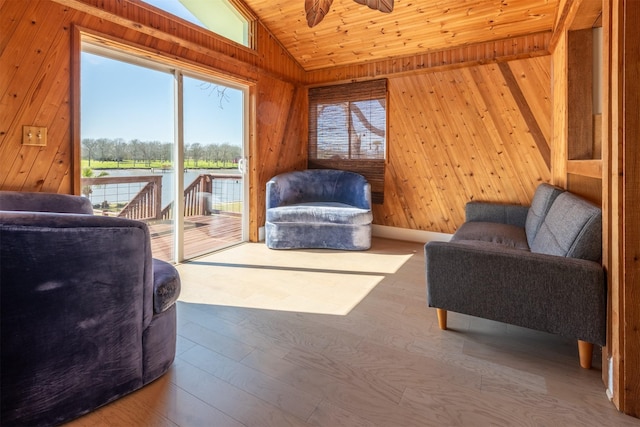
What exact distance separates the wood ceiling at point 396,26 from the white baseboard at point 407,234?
2.35 m

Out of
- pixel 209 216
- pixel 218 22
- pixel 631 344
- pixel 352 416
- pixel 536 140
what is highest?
pixel 218 22

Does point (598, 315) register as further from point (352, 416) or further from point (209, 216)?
point (209, 216)

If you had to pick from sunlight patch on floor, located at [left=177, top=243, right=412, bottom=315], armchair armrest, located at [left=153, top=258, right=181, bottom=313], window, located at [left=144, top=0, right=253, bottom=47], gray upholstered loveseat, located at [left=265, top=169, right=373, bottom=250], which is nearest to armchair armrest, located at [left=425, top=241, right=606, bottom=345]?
sunlight patch on floor, located at [left=177, top=243, right=412, bottom=315]

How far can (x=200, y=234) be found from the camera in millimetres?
3998

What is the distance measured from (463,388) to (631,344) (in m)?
0.72

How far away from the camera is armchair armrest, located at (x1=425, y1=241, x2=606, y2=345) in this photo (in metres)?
1.62

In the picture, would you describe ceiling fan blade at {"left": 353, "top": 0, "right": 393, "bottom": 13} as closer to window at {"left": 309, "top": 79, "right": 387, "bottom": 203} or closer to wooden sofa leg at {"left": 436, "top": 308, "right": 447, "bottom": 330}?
window at {"left": 309, "top": 79, "right": 387, "bottom": 203}

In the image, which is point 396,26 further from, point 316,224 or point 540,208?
point 540,208

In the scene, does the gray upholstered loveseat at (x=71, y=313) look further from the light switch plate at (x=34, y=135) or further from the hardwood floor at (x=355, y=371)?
the light switch plate at (x=34, y=135)

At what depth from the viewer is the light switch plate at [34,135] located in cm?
237

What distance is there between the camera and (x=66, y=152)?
2.62 meters

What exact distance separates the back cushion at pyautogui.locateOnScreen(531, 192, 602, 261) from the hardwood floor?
1.93 feet

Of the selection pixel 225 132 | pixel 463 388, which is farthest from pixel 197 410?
pixel 225 132

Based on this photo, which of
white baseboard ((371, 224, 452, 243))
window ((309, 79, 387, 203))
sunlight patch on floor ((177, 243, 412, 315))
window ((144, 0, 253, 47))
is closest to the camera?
sunlight patch on floor ((177, 243, 412, 315))
